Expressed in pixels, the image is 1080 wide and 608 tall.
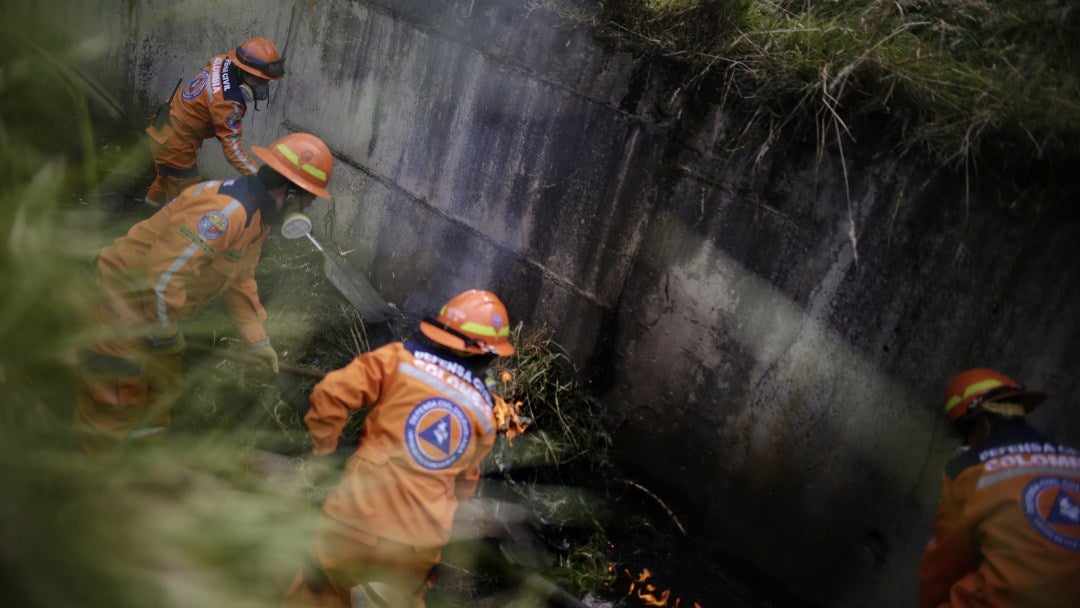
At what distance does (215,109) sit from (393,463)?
4.49 m

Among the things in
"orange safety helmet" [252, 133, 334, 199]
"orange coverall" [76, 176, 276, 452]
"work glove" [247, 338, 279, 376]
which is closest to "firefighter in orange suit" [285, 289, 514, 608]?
"orange coverall" [76, 176, 276, 452]

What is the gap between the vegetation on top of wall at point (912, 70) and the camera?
3.49 m

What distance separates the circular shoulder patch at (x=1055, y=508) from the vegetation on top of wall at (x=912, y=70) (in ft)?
4.34

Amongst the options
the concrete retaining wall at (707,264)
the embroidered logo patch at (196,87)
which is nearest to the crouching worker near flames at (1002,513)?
the concrete retaining wall at (707,264)

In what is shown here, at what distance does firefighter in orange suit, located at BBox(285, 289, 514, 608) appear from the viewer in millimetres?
3168

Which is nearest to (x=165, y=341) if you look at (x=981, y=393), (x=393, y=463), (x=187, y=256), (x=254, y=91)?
(x=187, y=256)

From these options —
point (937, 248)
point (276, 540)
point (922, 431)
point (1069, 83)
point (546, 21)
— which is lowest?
point (922, 431)

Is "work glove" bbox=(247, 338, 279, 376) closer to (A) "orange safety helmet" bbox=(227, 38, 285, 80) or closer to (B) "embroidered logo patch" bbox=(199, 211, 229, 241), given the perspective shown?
(B) "embroidered logo patch" bbox=(199, 211, 229, 241)

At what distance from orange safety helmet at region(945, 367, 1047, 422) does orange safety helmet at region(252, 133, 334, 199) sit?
3.47 meters

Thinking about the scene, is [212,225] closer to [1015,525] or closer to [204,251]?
[204,251]

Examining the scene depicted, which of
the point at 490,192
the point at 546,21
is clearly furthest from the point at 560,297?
the point at 546,21

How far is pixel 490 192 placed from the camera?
18.5 feet

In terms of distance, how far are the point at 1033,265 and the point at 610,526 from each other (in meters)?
2.89

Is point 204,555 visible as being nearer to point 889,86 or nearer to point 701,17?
point 889,86
